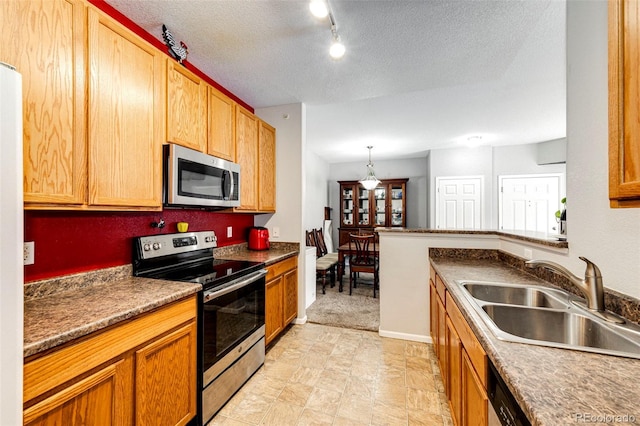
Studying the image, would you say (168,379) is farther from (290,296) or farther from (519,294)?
(519,294)

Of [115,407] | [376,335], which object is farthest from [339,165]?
[115,407]

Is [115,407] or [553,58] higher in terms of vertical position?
[553,58]

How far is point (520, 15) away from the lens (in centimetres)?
173

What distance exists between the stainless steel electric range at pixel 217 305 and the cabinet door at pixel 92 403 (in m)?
0.43

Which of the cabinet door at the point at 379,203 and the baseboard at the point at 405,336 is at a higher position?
the cabinet door at the point at 379,203

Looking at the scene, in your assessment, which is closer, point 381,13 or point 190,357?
point 190,357

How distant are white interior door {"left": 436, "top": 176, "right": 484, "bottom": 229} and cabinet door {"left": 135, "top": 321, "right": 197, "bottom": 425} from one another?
5.07 metres

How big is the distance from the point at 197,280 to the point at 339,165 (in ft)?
18.3

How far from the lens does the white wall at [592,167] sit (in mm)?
1117


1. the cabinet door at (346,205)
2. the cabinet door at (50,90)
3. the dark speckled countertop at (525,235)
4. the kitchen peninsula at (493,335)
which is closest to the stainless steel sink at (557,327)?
the kitchen peninsula at (493,335)

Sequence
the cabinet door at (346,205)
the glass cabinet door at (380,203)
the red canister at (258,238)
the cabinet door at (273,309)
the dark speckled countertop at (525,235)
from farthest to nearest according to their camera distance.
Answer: the cabinet door at (346,205), the glass cabinet door at (380,203), the red canister at (258,238), the cabinet door at (273,309), the dark speckled countertop at (525,235)

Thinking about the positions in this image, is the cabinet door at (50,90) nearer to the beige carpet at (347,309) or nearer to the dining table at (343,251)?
the beige carpet at (347,309)

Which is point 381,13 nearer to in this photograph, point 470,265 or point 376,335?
point 470,265

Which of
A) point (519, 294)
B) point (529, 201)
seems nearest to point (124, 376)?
point (519, 294)
